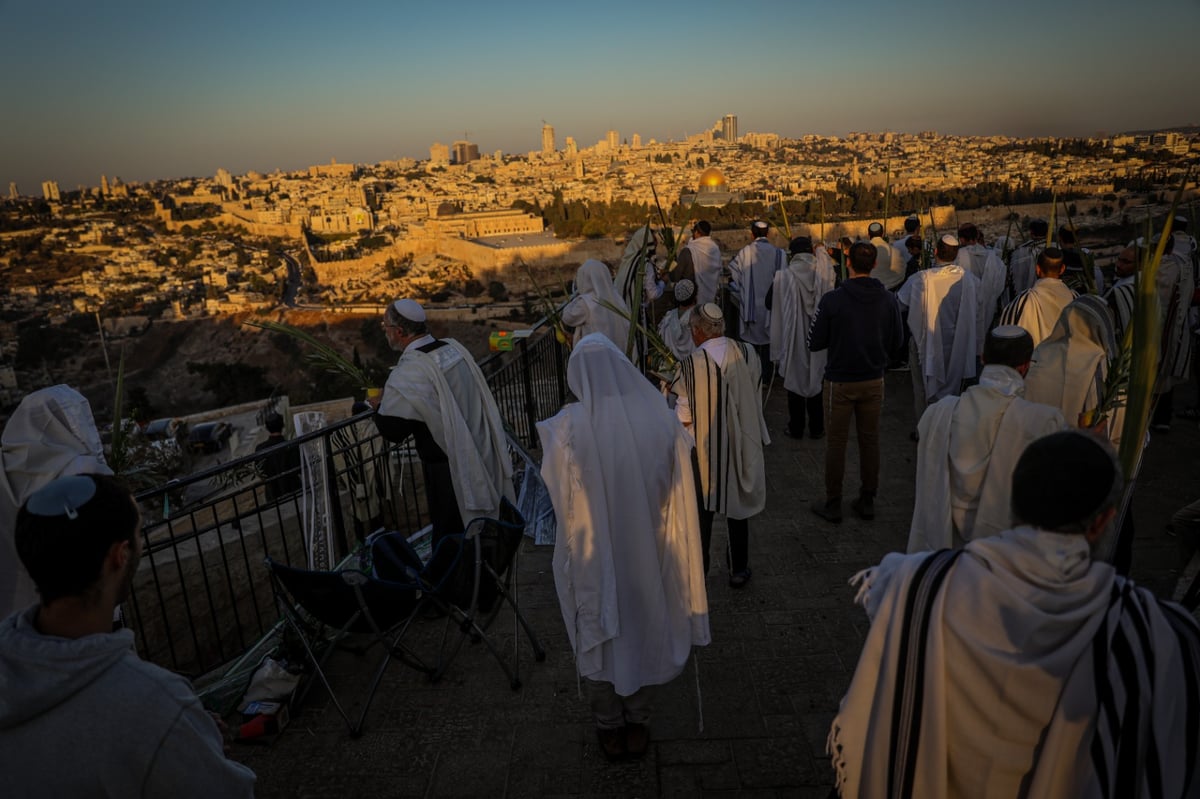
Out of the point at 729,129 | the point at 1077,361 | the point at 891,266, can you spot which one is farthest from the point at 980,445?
the point at 729,129

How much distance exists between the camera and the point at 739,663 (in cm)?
319

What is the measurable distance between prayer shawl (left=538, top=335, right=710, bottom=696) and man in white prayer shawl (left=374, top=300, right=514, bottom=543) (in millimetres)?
1203

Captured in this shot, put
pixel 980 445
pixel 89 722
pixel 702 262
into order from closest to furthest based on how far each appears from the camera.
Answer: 1. pixel 89 722
2. pixel 980 445
3. pixel 702 262

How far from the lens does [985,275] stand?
6168 millimetres

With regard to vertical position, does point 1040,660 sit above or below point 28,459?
below

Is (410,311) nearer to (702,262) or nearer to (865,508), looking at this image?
(865,508)

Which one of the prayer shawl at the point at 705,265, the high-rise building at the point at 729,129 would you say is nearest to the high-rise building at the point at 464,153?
the high-rise building at the point at 729,129

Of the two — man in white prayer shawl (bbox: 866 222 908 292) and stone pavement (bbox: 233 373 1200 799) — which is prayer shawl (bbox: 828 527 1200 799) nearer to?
stone pavement (bbox: 233 373 1200 799)

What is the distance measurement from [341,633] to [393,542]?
1.65ft

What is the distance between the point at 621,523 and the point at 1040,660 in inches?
55.0

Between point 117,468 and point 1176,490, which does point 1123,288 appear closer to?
point 1176,490

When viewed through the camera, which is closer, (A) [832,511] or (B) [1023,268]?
(A) [832,511]

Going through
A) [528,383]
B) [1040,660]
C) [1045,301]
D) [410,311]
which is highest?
[410,311]

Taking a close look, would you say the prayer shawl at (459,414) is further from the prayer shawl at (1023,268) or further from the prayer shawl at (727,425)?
the prayer shawl at (1023,268)
